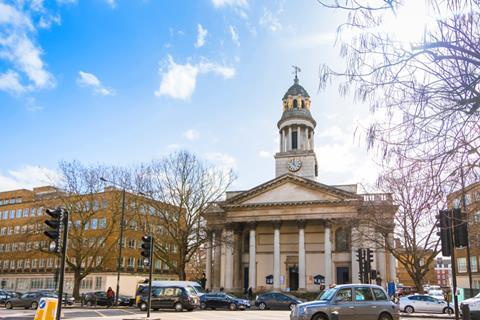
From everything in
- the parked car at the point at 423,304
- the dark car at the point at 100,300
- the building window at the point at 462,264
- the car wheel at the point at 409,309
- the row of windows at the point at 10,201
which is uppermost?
the row of windows at the point at 10,201

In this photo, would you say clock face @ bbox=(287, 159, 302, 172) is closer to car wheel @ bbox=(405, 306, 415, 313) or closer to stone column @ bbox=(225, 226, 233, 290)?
stone column @ bbox=(225, 226, 233, 290)

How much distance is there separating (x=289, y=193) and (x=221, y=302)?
19.8 meters

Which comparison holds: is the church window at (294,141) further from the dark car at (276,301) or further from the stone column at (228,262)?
the dark car at (276,301)

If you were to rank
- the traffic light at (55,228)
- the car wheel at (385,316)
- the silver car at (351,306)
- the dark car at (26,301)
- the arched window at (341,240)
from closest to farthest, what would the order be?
1. the traffic light at (55,228)
2. the silver car at (351,306)
3. the car wheel at (385,316)
4. the dark car at (26,301)
5. the arched window at (341,240)

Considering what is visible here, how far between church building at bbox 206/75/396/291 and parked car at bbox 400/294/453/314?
1547 centimetres

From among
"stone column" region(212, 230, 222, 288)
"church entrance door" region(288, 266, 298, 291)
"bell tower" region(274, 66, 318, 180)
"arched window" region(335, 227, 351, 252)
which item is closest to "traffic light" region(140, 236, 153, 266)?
"stone column" region(212, 230, 222, 288)

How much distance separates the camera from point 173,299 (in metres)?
30.6

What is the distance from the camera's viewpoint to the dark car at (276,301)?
35.0 meters

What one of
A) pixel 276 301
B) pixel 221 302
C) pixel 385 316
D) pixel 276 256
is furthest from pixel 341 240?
pixel 385 316

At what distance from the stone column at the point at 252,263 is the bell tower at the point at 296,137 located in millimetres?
10821

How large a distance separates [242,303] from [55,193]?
2182 cm

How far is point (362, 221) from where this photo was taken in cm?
3609

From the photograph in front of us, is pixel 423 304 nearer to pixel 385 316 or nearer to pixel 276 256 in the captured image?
pixel 385 316

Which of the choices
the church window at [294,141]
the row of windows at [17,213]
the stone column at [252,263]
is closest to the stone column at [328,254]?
the stone column at [252,263]
